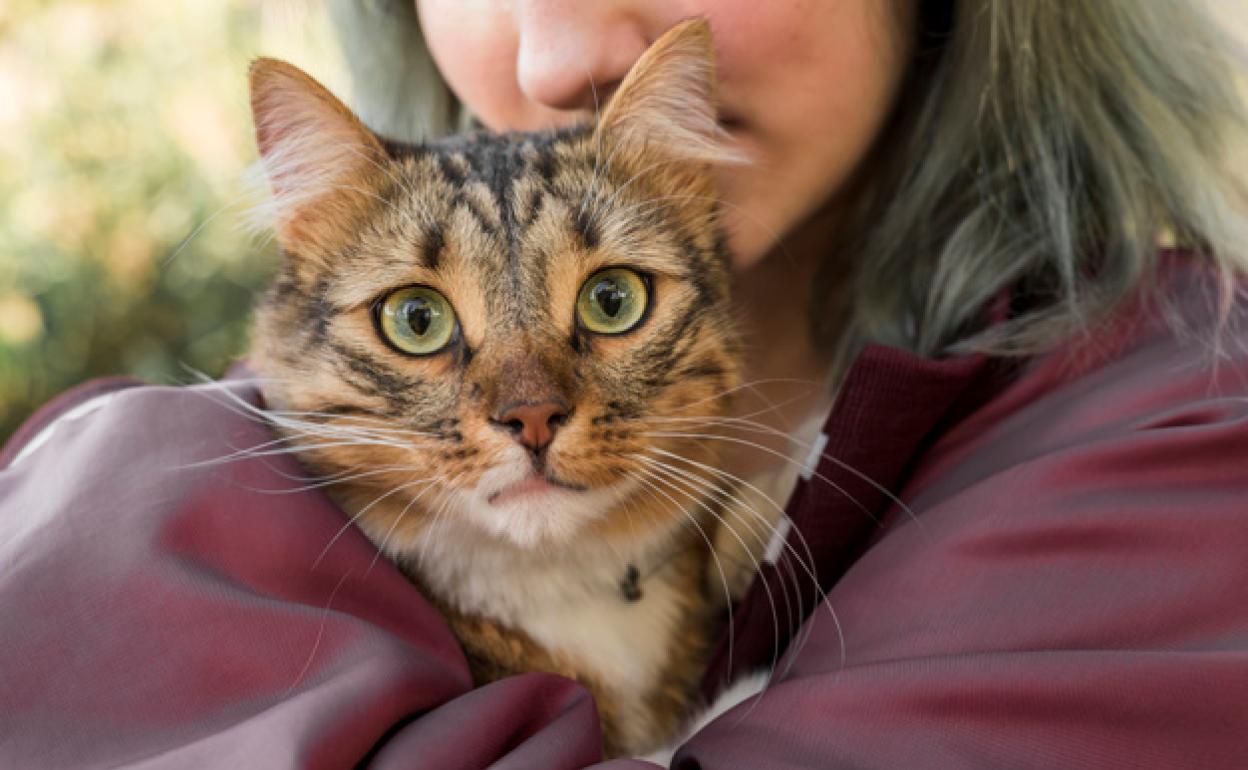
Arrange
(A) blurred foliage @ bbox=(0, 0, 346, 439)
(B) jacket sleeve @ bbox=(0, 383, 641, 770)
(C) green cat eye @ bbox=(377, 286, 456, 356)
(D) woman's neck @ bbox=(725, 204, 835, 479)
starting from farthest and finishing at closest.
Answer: (A) blurred foliage @ bbox=(0, 0, 346, 439) < (D) woman's neck @ bbox=(725, 204, 835, 479) < (C) green cat eye @ bbox=(377, 286, 456, 356) < (B) jacket sleeve @ bbox=(0, 383, 641, 770)

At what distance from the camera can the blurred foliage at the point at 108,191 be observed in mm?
3814

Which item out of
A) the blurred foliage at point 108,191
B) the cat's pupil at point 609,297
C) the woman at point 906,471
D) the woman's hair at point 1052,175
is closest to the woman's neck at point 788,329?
the woman at point 906,471

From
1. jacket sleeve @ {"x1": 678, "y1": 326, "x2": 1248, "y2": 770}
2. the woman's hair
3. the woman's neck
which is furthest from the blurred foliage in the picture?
jacket sleeve @ {"x1": 678, "y1": 326, "x2": 1248, "y2": 770}

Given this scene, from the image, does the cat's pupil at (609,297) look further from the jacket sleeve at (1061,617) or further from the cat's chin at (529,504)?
the jacket sleeve at (1061,617)

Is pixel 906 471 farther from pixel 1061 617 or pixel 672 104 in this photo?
pixel 672 104

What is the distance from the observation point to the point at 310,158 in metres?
1.35

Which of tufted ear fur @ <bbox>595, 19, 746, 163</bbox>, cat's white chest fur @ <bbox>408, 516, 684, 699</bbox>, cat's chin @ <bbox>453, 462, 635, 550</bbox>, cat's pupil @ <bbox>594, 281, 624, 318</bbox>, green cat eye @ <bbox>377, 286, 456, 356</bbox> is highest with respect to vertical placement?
tufted ear fur @ <bbox>595, 19, 746, 163</bbox>

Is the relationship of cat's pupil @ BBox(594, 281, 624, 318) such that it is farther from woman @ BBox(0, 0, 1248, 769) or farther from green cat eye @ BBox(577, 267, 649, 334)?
woman @ BBox(0, 0, 1248, 769)

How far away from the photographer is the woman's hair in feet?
4.58

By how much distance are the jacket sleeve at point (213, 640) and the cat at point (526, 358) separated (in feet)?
0.45

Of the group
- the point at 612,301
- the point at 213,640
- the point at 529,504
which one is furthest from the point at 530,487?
the point at 213,640

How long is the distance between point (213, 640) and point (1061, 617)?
2.50 ft

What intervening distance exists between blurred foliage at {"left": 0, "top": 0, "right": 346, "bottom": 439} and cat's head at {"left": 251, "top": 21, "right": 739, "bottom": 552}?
2.53m

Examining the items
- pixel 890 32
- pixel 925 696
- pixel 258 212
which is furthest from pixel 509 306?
pixel 890 32
